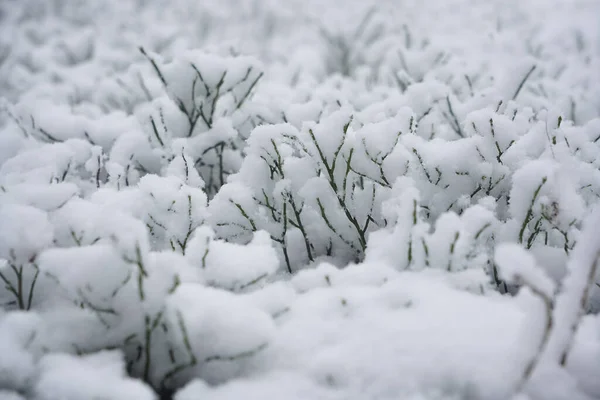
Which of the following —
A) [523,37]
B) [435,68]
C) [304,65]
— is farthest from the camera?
[523,37]

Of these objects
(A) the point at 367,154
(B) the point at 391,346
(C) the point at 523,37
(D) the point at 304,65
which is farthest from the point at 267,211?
(C) the point at 523,37

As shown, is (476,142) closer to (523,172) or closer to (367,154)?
(523,172)

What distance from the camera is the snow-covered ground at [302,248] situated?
2.53ft

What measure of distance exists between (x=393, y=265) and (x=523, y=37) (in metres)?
3.30

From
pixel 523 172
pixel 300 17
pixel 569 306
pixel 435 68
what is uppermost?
pixel 300 17

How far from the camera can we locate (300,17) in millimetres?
4848

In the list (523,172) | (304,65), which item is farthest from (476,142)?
(304,65)

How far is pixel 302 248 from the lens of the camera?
1.31m

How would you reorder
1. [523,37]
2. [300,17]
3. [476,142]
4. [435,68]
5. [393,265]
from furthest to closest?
1. [300,17]
2. [523,37]
3. [435,68]
4. [476,142]
5. [393,265]

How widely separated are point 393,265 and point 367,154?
0.38 m

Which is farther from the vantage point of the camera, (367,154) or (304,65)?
(304,65)

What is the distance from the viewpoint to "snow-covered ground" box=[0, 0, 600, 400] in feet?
2.53

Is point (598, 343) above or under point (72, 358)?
above

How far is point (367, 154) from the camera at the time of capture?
125cm
